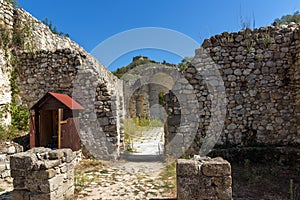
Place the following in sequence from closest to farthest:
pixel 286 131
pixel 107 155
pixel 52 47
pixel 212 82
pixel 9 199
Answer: pixel 9 199 → pixel 286 131 → pixel 212 82 → pixel 107 155 → pixel 52 47

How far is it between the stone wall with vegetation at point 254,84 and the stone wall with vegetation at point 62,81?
2.08 m

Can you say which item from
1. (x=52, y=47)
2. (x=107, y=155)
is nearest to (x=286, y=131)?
(x=107, y=155)

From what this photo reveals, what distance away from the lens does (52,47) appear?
29.7 ft

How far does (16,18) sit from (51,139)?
462 centimetres

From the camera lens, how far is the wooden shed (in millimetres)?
5672

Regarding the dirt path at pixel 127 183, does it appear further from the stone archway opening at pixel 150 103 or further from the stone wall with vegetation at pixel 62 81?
the stone archway opening at pixel 150 103

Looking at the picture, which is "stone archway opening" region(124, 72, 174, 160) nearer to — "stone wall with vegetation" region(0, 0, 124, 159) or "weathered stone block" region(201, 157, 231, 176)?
"stone wall with vegetation" region(0, 0, 124, 159)

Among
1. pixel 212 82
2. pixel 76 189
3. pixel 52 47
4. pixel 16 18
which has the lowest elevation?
pixel 76 189

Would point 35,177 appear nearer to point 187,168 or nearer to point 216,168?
point 187,168

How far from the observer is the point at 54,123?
6.60 metres

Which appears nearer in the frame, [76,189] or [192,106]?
[76,189]

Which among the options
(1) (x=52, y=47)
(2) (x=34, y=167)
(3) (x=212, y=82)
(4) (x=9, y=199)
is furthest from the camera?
(1) (x=52, y=47)

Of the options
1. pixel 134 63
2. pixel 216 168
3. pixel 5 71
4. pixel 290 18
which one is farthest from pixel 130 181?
pixel 134 63

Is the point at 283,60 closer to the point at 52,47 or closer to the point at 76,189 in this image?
the point at 76,189
